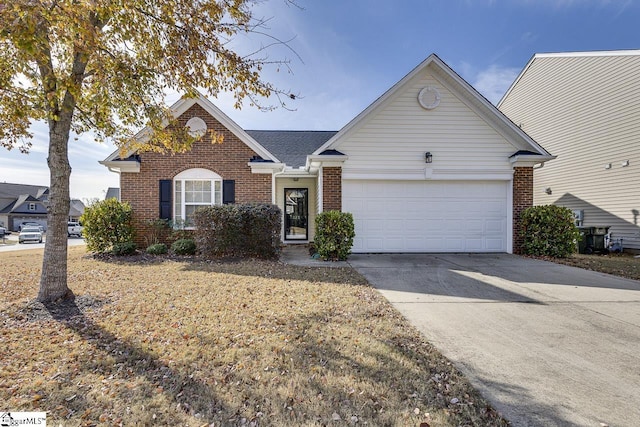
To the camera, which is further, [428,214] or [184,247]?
[428,214]

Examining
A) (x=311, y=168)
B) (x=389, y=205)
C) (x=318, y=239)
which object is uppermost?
(x=311, y=168)

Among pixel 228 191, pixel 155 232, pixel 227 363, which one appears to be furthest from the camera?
pixel 228 191

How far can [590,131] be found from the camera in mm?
12977

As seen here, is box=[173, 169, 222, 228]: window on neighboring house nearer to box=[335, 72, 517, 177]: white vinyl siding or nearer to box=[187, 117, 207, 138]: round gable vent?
box=[187, 117, 207, 138]: round gable vent

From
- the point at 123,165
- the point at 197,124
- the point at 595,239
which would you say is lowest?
the point at 595,239

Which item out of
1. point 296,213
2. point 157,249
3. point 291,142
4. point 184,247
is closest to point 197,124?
point 184,247

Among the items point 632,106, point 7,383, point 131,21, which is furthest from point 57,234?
point 632,106

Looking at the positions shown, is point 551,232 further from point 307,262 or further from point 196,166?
point 196,166

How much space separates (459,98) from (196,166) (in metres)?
9.10

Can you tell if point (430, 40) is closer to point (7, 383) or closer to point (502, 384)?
point (502, 384)

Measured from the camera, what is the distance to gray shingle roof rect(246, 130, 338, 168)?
1327 centimetres

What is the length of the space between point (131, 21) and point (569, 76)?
56.9ft

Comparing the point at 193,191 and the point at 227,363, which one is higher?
the point at 193,191

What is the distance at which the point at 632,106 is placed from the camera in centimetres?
1141
